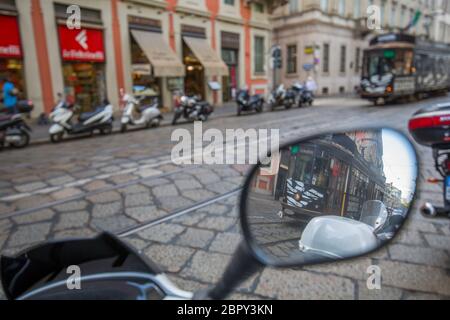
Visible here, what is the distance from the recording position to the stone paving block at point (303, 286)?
1879 millimetres

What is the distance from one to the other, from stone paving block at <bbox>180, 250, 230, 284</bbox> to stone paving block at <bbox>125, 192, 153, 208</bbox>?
4.25 feet

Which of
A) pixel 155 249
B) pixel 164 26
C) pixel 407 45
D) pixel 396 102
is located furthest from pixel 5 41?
pixel 396 102

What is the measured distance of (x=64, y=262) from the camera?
117 centimetres

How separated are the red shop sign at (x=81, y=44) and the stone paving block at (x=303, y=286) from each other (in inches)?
492

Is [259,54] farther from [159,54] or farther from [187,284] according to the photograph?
[187,284]

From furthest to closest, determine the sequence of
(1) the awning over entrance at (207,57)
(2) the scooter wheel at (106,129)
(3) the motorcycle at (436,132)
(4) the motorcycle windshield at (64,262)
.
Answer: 1. (1) the awning over entrance at (207,57)
2. (2) the scooter wheel at (106,129)
3. (3) the motorcycle at (436,132)
4. (4) the motorcycle windshield at (64,262)

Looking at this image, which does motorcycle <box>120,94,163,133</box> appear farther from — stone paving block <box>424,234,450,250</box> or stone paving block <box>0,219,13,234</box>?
stone paving block <box>424,234,450,250</box>

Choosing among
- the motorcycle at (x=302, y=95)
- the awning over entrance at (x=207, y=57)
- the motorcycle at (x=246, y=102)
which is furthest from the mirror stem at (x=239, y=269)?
the motorcycle at (x=302, y=95)

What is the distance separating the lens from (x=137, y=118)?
428 inches

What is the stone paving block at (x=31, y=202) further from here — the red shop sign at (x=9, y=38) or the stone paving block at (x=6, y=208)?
the red shop sign at (x=9, y=38)


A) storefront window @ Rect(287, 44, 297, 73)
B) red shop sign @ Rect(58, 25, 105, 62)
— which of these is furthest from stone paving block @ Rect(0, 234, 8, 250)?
storefront window @ Rect(287, 44, 297, 73)

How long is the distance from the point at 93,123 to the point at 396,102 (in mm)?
15512

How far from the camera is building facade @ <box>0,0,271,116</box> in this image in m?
11.2
